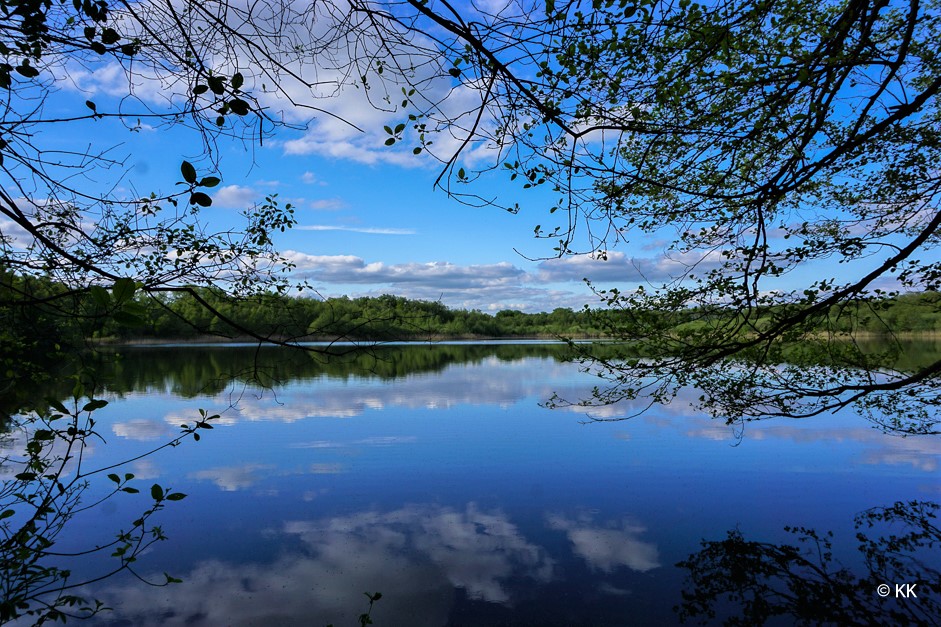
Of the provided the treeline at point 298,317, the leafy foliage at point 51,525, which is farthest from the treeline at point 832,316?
the leafy foliage at point 51,525

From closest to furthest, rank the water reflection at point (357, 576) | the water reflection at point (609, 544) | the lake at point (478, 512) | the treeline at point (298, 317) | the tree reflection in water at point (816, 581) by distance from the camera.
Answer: the treeline at point (298, 317) → the tree reflection in water at point (816, 581) → the water reflection at point (357, 576) → the lake at point (478, 512) → the water reflection at point (609, 544)

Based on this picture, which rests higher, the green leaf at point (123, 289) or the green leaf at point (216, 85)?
the green leaf at point (216, 85)

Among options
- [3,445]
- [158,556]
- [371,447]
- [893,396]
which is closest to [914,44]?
[893,396]

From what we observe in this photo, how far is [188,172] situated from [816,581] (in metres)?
6.85

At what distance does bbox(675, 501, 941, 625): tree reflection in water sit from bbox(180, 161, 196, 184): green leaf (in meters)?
5.60

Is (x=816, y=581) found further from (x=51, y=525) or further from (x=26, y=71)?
(x=26, y=71)

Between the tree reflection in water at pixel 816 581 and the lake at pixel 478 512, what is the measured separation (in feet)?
0.13

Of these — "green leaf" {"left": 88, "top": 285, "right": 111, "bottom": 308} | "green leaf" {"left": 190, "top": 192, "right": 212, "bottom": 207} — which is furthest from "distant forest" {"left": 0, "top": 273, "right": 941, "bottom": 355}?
"green leaf" {"left": 190, "top": 192, "right": 212, "bottom": 207}

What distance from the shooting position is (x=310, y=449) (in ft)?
38.1

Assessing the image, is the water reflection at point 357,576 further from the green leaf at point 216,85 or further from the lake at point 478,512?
the green leaf at point 216,85

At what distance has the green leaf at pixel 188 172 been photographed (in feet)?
5.43

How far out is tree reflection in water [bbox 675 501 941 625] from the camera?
206 inches

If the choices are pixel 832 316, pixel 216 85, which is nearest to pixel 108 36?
pixel 216 85

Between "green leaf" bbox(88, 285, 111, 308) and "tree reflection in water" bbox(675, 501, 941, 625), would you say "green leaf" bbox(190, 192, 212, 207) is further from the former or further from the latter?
"tree reflection in water" bbox(675, 501, 941, 625)
